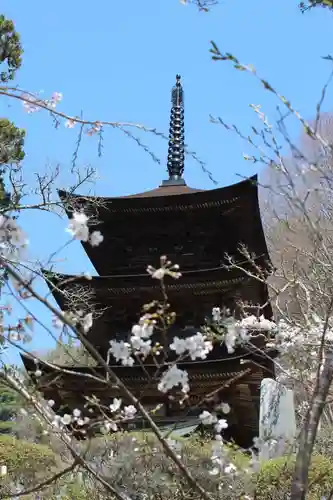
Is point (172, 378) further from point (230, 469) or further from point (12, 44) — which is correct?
point (12, 44)

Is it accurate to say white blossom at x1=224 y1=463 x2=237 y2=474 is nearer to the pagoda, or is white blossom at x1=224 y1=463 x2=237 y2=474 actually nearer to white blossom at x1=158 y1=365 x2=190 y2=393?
white blossom at x1=158 y1=365 x2=190 y2=393

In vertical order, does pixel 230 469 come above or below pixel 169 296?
below

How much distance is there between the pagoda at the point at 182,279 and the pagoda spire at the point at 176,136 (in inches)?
11.6

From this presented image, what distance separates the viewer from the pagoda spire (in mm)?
13258

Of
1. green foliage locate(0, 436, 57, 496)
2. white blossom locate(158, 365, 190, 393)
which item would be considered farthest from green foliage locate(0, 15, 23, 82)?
white blossom locate(158, 365, 190, 393)

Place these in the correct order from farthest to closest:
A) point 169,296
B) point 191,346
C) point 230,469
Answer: point 169,296 < point 230,469 < point 191,346

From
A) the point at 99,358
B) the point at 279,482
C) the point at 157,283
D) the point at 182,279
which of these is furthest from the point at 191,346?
the point at 157,283

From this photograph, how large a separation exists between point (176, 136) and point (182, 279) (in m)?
4.54

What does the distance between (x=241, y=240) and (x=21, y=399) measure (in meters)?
10.2

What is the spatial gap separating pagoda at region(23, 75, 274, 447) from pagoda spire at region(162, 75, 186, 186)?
294mm

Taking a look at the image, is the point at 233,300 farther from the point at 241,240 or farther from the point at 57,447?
the point at 57,447

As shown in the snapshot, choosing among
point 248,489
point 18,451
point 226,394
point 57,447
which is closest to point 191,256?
Answer: point 226,394

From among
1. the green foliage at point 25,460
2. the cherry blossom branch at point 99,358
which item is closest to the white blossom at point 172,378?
the cherry blossom branch at point 99,358

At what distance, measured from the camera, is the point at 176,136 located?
1408cm
